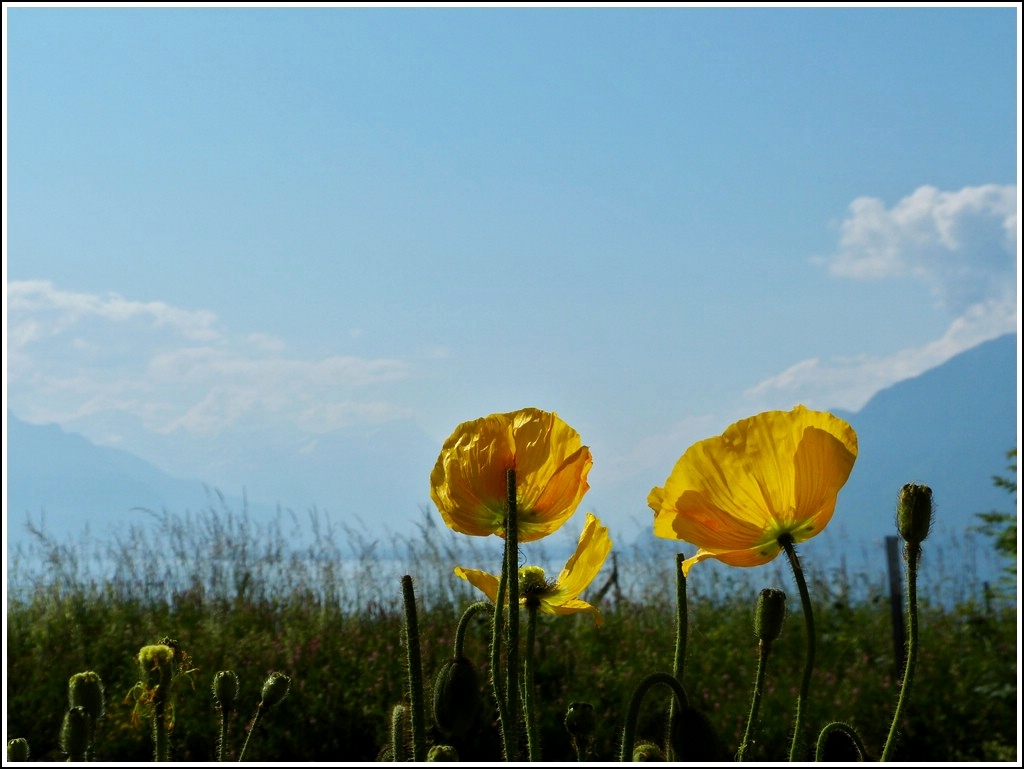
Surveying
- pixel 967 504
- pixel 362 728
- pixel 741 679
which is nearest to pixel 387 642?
pixel 362 728

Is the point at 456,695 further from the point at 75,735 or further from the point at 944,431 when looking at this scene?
the point at 944,431

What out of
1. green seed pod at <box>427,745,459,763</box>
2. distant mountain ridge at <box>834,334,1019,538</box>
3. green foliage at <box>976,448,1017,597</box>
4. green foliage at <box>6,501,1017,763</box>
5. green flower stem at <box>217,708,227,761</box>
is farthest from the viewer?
distant mountain ridge at <box>834,334,1019,538</box>

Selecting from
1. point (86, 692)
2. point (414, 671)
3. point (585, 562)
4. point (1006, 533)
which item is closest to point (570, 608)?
point (585, 562)

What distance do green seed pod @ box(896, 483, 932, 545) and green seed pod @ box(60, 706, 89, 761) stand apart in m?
0.39

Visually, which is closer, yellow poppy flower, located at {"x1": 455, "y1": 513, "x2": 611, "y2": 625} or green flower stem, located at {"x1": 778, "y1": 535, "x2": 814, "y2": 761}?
green flower stem, located at {"x1": 778, "y1": 535, "x2": 814, "y2": 761}

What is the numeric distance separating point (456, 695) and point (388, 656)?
347 cm

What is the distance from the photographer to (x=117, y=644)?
395 cm

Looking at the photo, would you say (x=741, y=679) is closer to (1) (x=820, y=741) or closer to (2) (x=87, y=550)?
(2) (x=87, y=550)

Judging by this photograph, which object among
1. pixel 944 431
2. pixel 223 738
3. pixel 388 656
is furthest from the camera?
pixel 944 431

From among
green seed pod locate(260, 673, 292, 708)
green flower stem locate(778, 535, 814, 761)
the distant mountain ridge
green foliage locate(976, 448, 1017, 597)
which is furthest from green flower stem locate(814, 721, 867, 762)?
the distant mountain ridge

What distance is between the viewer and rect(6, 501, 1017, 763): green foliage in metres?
3.51

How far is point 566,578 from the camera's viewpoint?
26.3 inches

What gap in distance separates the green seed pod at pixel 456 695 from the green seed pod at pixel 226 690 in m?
0.12

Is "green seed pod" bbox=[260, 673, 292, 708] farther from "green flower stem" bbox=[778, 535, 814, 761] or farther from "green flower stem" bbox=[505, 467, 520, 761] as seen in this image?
"green flower stem" bbox=[778, 535, 814, 761]
